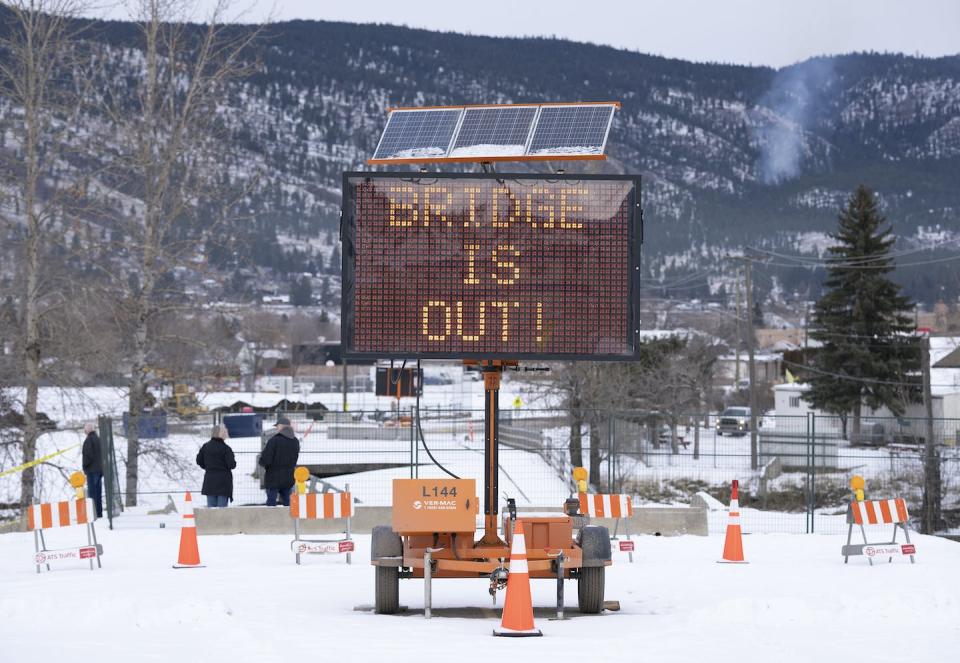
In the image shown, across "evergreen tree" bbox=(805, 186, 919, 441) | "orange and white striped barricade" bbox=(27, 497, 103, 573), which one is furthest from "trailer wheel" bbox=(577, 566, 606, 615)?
"evergreen tree" bbox=(805, 186, 919, 441)

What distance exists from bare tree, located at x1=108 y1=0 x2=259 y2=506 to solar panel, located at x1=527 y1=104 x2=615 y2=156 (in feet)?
51.9

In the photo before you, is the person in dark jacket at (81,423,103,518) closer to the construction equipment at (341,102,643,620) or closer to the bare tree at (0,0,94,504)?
the bare tree at (0,0,94,504)

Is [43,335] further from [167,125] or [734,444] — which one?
[734,444]

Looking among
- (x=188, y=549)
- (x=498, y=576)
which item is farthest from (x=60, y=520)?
(x=498, y=576)

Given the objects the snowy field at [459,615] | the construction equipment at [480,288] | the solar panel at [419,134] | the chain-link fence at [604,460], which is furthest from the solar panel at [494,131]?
the chain-link fence at [604,460]

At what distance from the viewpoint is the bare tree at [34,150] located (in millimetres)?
27688

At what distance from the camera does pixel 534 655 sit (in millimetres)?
9547

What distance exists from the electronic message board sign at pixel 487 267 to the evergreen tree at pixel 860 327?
58.8 m

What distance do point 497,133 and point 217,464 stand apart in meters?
9.40

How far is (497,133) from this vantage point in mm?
13852

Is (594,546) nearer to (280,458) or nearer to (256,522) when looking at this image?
(256,522)

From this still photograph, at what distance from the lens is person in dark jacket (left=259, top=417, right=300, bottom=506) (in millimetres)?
21484

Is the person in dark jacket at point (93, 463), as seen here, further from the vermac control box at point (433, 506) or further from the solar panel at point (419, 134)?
the vermac control box at point (433, 506)

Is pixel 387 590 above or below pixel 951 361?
below
